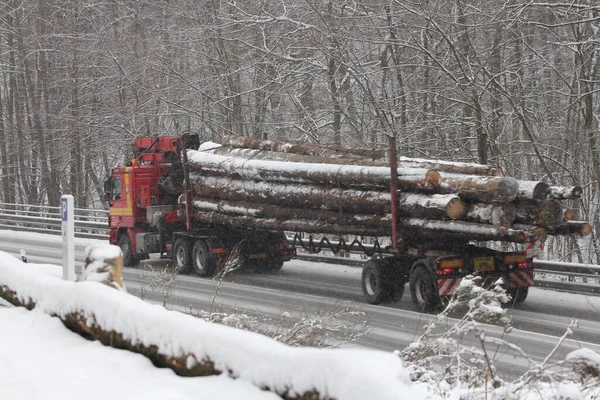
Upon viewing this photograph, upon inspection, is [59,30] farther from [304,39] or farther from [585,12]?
[585,12]

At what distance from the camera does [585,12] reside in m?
17.4

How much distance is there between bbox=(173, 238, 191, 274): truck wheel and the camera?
62.9 ft

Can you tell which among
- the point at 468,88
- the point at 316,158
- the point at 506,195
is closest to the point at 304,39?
the point at 468,88

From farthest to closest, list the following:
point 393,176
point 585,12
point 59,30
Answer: point 59,30 → point 585,12 → point 393,176

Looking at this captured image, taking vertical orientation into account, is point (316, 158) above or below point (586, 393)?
above

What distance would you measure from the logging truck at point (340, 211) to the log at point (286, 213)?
25 mm

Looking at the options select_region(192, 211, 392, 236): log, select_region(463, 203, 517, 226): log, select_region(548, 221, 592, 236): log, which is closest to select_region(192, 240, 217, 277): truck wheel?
select_region(192, 211, 392, 236): log

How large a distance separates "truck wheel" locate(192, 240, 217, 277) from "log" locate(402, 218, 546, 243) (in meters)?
5.73

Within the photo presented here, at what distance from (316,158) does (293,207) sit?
1058mm

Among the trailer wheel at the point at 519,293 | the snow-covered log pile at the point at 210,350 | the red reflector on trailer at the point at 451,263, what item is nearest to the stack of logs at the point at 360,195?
the red reflector on trailer at the point at 451,263

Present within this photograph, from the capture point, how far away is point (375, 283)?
47.7ft

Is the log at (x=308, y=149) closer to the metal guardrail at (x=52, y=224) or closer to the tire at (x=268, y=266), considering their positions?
the tire at (x=268, y=266)

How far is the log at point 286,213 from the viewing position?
568 inches

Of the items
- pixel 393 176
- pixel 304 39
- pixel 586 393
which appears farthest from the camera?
pixel 304 39
